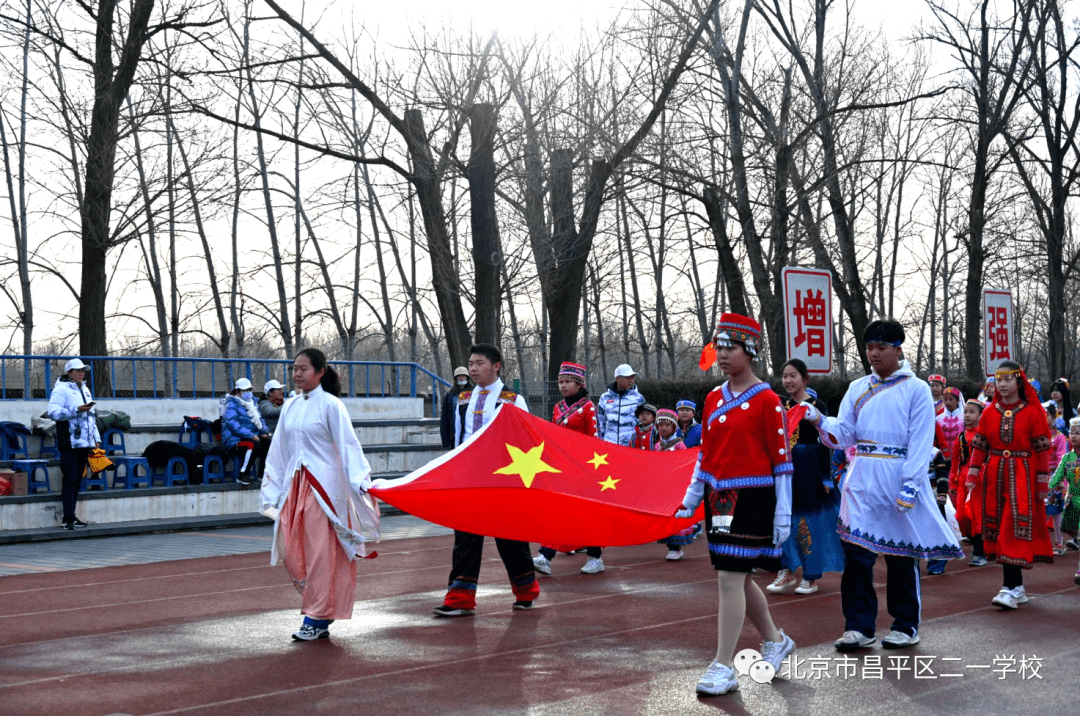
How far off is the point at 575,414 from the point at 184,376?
16758mm

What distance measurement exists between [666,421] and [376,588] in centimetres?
417

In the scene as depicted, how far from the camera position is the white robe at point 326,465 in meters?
8.16

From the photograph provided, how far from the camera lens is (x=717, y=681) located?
6.20m

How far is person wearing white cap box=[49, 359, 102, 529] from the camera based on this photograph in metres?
15.6

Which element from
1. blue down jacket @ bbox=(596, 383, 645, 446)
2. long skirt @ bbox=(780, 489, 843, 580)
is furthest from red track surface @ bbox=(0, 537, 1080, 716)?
blue down jacket @ bbox=(596, 383, 645, 446)

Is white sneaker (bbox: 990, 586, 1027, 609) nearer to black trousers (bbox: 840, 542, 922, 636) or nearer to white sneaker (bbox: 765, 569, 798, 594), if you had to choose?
white sneaker (bbox: 765, 569, 798, 594)

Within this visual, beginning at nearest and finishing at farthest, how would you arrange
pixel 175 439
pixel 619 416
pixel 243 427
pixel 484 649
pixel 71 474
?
pixel 484 649, pixel 619 416, pixel 71 474, pixel 243 427, pixel 175 439

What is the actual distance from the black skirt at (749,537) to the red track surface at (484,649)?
2.19 feet

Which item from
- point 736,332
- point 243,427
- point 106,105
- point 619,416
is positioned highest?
point 106,105

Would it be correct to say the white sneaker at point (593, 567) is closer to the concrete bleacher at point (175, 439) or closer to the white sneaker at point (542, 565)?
the white sneaker at point (542, 565)

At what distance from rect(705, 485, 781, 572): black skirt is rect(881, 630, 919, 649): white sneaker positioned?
4.77 ft

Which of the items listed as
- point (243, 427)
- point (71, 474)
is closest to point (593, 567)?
point (71, 474)

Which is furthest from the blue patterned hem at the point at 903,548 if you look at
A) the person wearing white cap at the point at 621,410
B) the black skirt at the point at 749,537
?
the person wearing white cap at the point at 621,410

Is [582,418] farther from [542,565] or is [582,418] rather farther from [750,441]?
[750,441]
